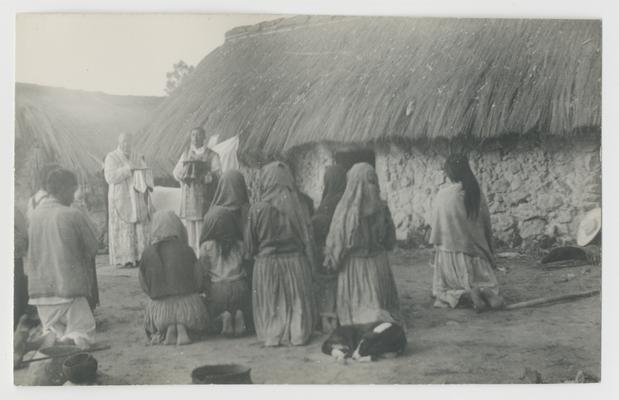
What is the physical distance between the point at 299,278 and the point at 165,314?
1.13 metres

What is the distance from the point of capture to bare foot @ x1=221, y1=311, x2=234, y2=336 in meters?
5.83

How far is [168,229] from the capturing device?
5.86m

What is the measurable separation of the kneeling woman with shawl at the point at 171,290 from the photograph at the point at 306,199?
2 centimetres

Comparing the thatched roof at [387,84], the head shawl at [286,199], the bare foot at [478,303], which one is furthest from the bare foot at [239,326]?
the bare foot at [478,303]

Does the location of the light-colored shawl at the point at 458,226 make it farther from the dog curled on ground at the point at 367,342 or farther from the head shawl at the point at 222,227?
the head shawl at the point at 222,227

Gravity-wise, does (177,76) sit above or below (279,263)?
above

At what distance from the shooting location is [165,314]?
5797 mm

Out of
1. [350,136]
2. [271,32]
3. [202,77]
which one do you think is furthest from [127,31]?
[350,136]

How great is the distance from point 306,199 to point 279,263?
0.57 meters

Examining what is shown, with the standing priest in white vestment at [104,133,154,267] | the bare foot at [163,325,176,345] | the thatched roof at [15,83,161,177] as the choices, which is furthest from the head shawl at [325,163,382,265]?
the thatched roof at [15,83,161,177]

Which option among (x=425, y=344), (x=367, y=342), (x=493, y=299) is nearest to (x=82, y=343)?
(x=367, y=342)

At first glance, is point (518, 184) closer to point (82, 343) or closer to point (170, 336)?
point (170, 336)

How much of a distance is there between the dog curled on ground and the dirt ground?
0.22 ft

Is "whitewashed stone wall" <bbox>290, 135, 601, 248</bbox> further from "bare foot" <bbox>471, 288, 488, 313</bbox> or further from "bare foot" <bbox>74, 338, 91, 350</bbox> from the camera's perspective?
"bare foot" <bbox>74, 338, 91, 350</bbox>
